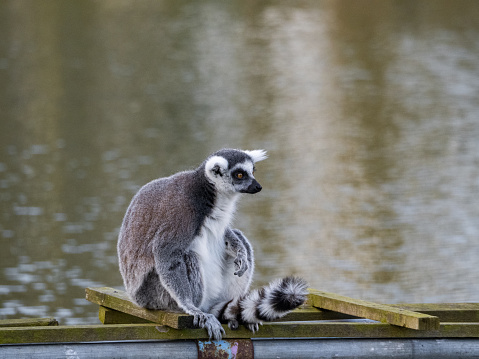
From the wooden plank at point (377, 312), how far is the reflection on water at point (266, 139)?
4.85 meters

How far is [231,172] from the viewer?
4676mm

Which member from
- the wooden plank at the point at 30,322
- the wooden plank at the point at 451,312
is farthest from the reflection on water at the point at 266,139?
the wooden plank at the point at 451,312

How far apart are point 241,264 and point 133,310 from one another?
700 millimetres

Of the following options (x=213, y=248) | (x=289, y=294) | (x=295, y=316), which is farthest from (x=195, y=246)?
(x=295, y=316)

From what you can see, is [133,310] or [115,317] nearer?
[133,310]

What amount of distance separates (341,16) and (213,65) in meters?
11.8

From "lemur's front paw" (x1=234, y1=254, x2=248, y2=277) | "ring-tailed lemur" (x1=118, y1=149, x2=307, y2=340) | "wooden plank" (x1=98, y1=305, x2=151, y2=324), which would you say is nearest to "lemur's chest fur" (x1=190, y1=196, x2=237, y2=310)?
"ring-tailed lemur" (x1=118, y1=149, x2=307, y2=340)

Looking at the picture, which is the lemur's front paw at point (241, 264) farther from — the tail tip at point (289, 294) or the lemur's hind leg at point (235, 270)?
the tail tip at point (289, 294)

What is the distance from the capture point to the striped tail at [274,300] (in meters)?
4.25

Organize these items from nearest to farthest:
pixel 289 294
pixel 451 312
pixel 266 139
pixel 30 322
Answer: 1. pixel 289 294
2. pixel 30 322
3. pixel 451 312
4. pixel 266 139

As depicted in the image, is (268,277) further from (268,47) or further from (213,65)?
(268,47)

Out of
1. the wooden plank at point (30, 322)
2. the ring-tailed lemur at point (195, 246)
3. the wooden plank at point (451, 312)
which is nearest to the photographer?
the ring-tailed lemur at point (195, 246)

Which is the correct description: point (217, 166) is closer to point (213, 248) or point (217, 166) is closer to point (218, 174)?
point (218, 174)

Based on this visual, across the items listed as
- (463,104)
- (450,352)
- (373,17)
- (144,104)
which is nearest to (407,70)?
(463,104)
